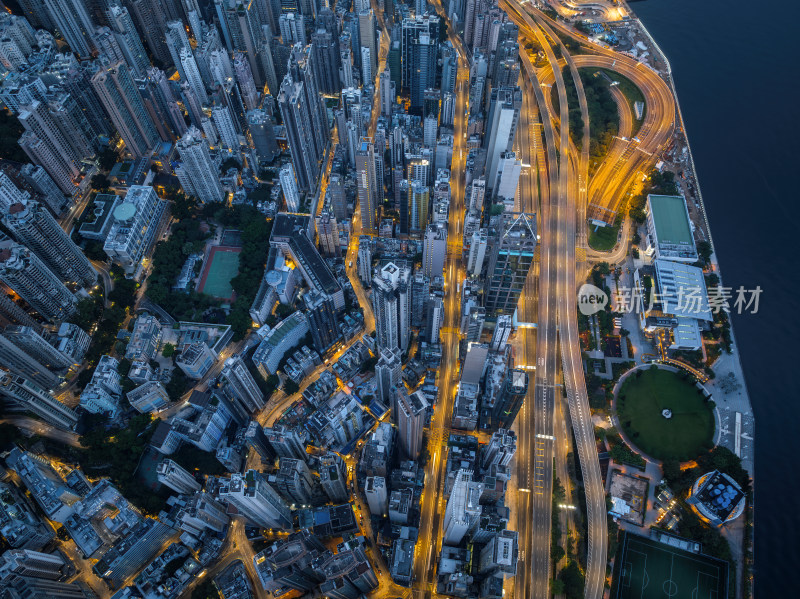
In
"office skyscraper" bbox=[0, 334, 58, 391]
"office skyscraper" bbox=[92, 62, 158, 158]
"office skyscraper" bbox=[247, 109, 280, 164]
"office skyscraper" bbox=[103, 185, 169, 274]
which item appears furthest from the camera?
"office skyscraper" bbox=[247, 109, 280, 164]

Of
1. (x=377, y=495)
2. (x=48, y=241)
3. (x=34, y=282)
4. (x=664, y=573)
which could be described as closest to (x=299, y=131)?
(x=48, y=241)

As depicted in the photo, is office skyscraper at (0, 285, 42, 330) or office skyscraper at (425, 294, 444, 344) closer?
office skyscraper at (0, 285, 42, 330)

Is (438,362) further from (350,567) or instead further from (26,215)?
(26,215)

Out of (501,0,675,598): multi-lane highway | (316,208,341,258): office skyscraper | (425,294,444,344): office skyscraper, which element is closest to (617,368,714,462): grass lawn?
(501,0,675,598): multi-lane highway

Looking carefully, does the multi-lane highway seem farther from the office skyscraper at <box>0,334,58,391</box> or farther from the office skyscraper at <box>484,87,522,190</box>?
the office skyscraper at <box>0,334,58,391</box>

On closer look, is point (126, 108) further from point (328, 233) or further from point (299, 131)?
point (328, 233)

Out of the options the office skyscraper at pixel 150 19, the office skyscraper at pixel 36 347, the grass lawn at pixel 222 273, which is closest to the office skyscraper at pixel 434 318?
the grass lawn at pixel 222 273

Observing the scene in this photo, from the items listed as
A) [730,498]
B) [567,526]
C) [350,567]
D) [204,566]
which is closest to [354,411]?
[350,567]

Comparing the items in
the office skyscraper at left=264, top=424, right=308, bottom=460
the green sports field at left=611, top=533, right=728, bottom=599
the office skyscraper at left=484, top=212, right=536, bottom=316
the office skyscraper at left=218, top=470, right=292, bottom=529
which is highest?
the office skyscraper at left=484, top=212, right=536, bottom=316
